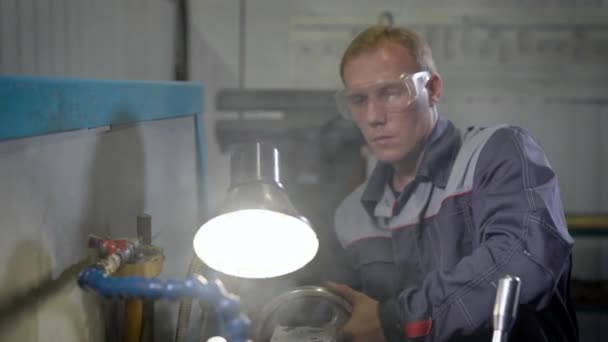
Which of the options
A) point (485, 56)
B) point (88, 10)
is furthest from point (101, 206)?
point (485, 56)

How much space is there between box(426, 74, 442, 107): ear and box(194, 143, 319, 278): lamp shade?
0.75m

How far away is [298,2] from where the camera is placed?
2.25 metres

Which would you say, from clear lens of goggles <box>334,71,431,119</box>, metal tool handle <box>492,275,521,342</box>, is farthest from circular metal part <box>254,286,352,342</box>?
clear lens of goggles <box>334,71,431,119</box>

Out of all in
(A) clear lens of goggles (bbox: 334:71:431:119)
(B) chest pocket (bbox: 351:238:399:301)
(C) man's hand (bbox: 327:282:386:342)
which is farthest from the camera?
(B) chest pocket (bbox: 351:238:399:301)

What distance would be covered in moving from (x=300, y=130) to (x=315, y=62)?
0.95 ft

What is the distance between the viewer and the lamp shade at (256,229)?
67 centimetres

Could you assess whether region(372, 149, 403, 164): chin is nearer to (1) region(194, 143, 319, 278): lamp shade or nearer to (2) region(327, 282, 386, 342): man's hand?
(2) region(327, 282, 386, 342): man's hand

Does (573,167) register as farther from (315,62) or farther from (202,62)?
(202,62)

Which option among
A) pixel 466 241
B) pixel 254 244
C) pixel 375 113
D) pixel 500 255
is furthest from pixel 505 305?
pixel 375 113

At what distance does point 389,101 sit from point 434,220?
0.28m

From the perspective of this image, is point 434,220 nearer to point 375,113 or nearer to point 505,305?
point 375,113

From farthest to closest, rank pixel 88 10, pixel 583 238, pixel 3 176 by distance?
pixel 583 238
pixel 88 10
pixel 3 176

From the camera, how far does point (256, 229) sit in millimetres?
711

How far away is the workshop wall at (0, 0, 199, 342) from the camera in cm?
64
